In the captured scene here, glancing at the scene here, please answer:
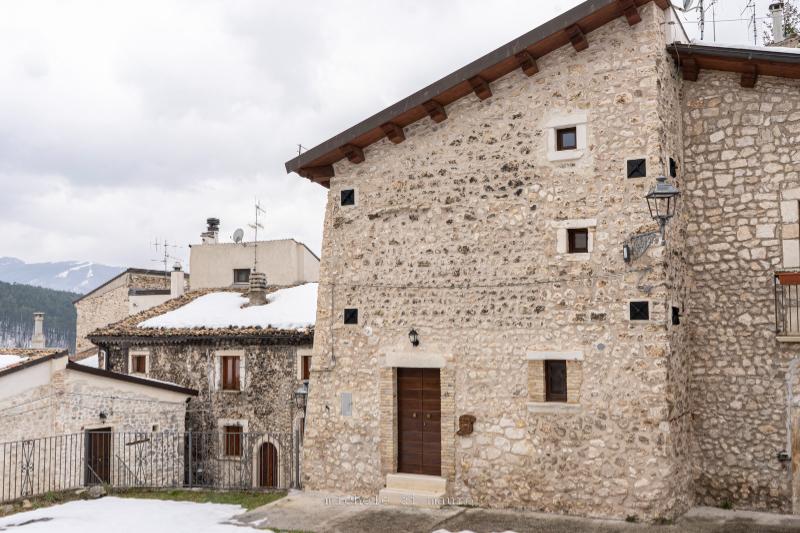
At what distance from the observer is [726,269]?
10.9m

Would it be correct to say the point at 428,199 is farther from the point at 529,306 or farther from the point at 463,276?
the point at 529,306

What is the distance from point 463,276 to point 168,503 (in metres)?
6.12

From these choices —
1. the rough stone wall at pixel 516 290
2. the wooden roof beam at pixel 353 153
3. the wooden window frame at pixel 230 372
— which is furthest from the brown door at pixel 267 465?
the wooden roof beam at pixel 353 153

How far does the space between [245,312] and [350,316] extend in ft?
34.8

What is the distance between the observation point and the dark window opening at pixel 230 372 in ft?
69.6

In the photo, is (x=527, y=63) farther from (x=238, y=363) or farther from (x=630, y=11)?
(x=238, y=363)

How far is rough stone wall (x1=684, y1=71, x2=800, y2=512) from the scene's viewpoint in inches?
414

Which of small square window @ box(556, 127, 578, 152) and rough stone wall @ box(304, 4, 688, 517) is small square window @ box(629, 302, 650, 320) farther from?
small square window @ box(556, 127, 578, 152)

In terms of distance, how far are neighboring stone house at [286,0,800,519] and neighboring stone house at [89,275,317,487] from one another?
28.7ft

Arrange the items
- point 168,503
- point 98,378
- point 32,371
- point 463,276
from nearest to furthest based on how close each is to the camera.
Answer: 1. point 463,276
2. point 168,503
3. point 32,371
4. point 98,378

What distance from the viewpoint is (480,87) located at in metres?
11.4

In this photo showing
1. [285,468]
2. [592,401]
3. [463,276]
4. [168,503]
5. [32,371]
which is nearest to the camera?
[592,401]

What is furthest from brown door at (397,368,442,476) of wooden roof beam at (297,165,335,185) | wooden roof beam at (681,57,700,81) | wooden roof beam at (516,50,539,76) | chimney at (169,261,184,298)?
chimney at (169,261,184,298)

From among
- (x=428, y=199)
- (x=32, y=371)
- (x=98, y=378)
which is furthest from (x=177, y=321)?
(x=428, y=199)
